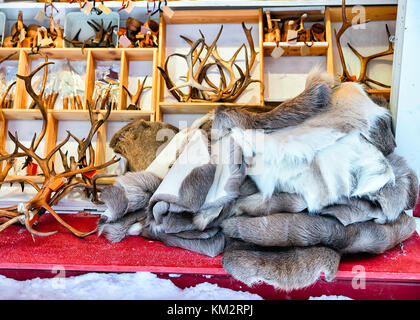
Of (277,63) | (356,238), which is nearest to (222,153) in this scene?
(356,238)

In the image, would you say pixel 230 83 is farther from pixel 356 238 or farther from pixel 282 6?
pixel 356 238

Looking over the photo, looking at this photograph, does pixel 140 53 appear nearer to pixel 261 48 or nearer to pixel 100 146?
pixel 100 146

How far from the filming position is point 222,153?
104 centimetres

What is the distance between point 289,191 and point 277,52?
63.2 inches

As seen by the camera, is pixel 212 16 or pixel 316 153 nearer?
pixel 316 153

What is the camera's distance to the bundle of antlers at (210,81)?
224 cm

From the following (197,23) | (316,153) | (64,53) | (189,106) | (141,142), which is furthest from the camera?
(197,23)

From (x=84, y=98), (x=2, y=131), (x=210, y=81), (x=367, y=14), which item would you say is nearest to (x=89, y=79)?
(x=84, y=98)

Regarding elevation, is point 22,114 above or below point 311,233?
above

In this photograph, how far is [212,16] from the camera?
8.08ft

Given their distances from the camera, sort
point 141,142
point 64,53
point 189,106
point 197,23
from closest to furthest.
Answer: point 141,142 < point 189,106 < point 64,53 < point 197,23

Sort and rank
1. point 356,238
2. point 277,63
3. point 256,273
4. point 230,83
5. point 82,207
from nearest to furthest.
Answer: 1. point 256,273
2. point 356,238
3. point 82,207
4. point 230,83
5. point 277,63
